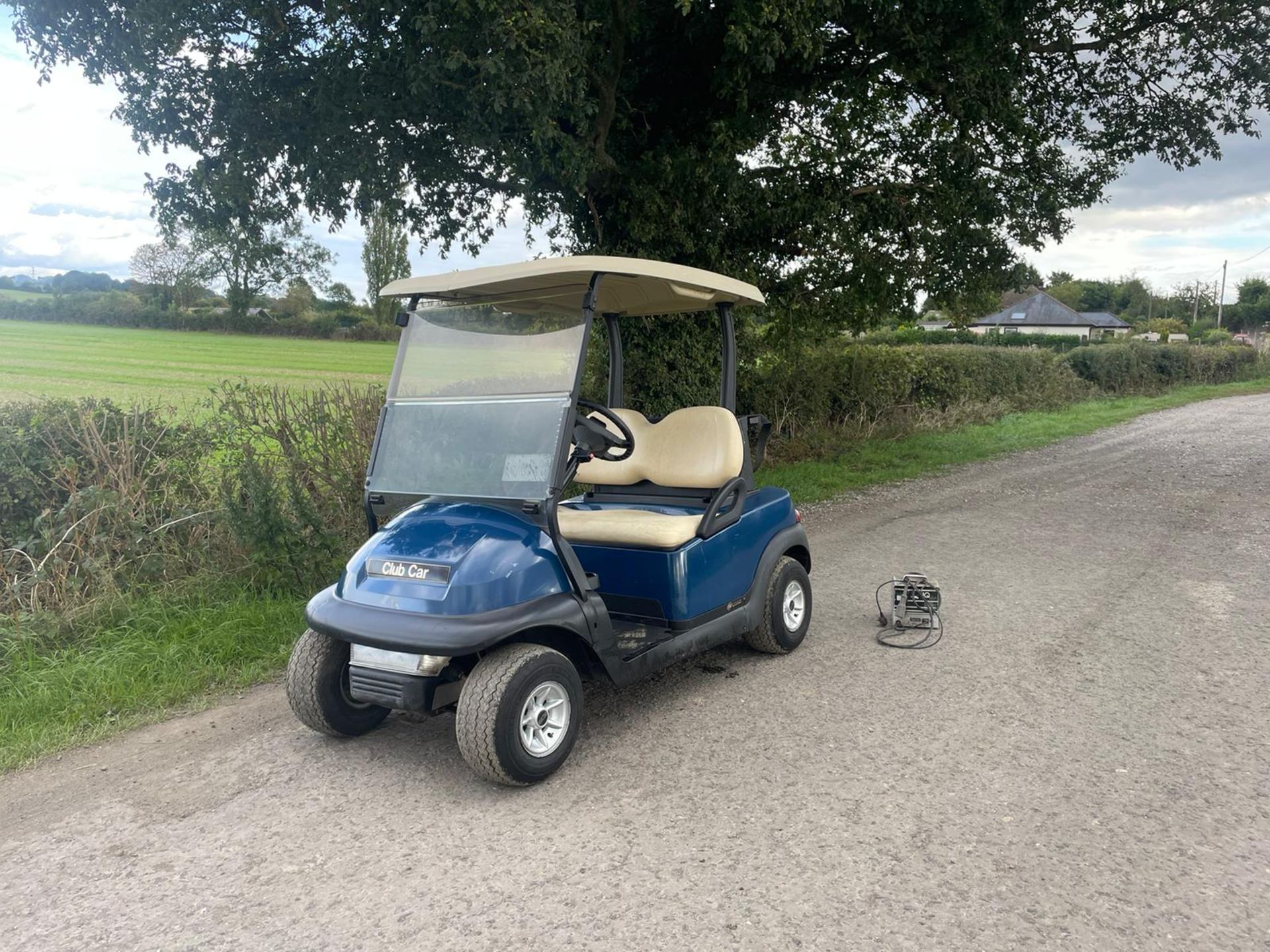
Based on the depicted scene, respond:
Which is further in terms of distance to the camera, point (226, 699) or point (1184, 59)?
point (1184, 59)

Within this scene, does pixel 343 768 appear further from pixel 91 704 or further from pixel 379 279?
pixel 379 279

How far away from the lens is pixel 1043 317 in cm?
7175

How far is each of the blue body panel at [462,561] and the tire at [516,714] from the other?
22 cm

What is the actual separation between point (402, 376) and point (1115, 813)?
3.34m

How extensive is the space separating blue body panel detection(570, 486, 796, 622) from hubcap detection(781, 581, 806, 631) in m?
0.36

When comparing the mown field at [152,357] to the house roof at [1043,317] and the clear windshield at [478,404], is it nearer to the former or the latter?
the clear windshield at [478,404]

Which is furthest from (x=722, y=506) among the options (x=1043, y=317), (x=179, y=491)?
(x=1043, y=317)

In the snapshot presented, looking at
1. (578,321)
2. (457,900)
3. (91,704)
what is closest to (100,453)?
(91,704)

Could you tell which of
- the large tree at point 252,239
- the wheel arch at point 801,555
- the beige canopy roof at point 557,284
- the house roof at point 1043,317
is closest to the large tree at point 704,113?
the large tree at point 252,239

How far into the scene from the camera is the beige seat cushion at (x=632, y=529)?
4121 millimetres

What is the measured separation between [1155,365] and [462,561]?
96.5 feet

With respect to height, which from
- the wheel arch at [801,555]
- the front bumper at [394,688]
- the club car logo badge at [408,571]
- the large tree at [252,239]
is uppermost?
the large tree at [252,239]

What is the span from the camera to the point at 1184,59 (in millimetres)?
10883

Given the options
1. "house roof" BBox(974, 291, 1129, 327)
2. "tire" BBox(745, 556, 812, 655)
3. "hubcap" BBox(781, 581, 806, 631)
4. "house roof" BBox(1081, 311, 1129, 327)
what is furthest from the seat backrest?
"house roof" BBox(1081, 311, 1129, 327)
